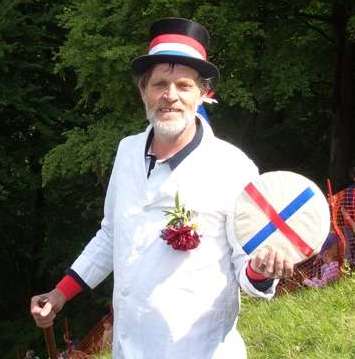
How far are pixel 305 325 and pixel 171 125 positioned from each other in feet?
8.07

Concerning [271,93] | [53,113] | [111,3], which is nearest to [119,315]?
[271,93]

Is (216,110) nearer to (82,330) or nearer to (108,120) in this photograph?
(108,120)

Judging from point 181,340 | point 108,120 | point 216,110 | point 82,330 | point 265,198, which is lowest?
point 82,330

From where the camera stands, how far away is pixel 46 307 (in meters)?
2.91

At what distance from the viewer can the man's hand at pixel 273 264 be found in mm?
2168

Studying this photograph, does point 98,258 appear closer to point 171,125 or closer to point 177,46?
point 171,125

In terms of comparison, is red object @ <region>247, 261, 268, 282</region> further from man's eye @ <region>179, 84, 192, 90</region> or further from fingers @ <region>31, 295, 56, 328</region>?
fingers @ <region>31, 295, 56, 328</region>

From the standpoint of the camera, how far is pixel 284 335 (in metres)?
4.57

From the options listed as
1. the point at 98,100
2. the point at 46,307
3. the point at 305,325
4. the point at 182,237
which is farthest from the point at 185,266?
the point at 98,100

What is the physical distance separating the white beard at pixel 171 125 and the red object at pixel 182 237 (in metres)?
0.34

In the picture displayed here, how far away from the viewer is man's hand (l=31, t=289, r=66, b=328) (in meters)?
2.89

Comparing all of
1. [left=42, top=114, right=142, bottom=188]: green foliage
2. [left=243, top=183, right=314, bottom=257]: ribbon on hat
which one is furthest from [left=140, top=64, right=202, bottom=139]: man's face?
[left=42, top=114, right=142, bottom=188]: green foliage

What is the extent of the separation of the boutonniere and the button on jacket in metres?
0.03

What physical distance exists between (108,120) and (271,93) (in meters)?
2.47
